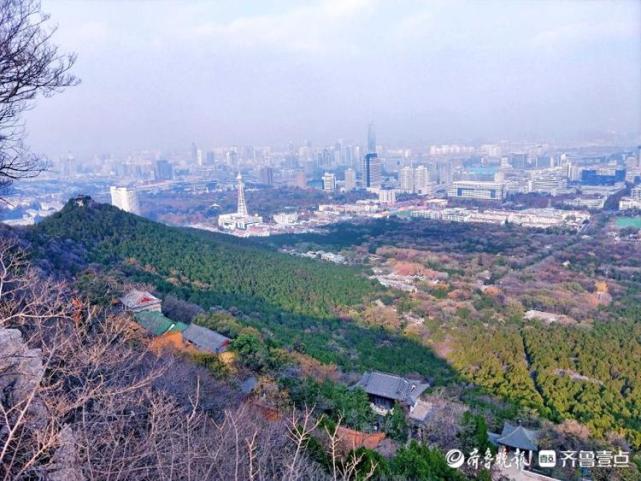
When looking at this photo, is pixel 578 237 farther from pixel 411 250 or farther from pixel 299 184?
pixel 299 184

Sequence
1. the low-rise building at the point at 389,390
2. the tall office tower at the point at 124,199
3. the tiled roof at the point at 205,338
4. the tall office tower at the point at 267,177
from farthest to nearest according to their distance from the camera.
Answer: the tall office tower at the point at 267,177
the tall office tower at the point at 124,199
the low-rise building at the point at 389,390
the tiled roof at the point at 205,338

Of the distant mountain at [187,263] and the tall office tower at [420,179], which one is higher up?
the distant mountain at [187,263]

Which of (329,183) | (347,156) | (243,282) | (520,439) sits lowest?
(329,183)

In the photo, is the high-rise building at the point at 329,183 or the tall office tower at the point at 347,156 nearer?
the high-rise building at the point at 329,183

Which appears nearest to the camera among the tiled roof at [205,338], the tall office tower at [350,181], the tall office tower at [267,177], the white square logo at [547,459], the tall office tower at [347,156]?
the white square logo at [547,459]

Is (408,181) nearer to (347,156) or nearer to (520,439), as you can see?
(347,156)

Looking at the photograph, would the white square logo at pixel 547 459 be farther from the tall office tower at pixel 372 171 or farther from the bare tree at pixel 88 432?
the tall office tower at pixel 372 171

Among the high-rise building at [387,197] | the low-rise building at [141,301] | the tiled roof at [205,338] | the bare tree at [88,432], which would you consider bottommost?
the high-rise building at [387,197]

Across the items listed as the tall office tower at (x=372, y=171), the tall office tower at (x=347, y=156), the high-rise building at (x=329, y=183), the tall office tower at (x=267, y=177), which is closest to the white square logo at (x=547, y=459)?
the high-rise building at (x=329, y=183)

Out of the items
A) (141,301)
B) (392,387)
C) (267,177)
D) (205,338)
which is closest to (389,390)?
(392,387)
